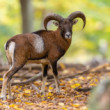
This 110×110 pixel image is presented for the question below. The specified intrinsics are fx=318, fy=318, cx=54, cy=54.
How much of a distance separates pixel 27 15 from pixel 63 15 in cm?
479

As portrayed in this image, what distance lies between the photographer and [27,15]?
17.7m

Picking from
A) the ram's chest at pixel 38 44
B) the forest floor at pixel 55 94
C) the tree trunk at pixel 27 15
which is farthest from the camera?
the tree trunk at pixel 27 15

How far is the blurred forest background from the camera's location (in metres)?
17.9

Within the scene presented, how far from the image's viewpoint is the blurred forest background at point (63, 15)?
1794 centimetres

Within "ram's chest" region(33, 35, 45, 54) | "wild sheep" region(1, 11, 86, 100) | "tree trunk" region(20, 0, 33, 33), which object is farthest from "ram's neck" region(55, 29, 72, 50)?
"tree trunk" region(20, 0, 33, 33)

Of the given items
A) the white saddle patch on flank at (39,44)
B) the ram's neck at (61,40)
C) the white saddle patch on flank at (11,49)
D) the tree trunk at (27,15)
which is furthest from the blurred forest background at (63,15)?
the white saddle patch on flank at (11,49)

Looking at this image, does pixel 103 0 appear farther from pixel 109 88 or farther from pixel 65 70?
pixel 109 88

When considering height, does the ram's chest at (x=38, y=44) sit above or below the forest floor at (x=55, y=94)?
above

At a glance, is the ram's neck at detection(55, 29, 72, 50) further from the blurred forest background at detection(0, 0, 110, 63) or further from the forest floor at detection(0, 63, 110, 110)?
the blurred forest background at detection(0, 0, 110, 63)

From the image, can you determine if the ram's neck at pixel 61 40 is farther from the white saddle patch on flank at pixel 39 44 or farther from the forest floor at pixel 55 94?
the forest floor at pixel 55 94

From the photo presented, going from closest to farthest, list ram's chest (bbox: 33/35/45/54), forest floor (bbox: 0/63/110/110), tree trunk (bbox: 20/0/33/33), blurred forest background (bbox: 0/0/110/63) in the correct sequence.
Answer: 1. forest floor (bbox: 0/63/110/110)
2. ram's chest (bbox: 33/35/45/54)
3. tree trunk (bbox: 20/0/33/33)
4. blurred forest background (bbox: 0/0/110/63)

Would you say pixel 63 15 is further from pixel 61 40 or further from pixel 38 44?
pixel 38 44

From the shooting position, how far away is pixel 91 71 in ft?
43.3

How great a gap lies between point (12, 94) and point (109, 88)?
4.81m
